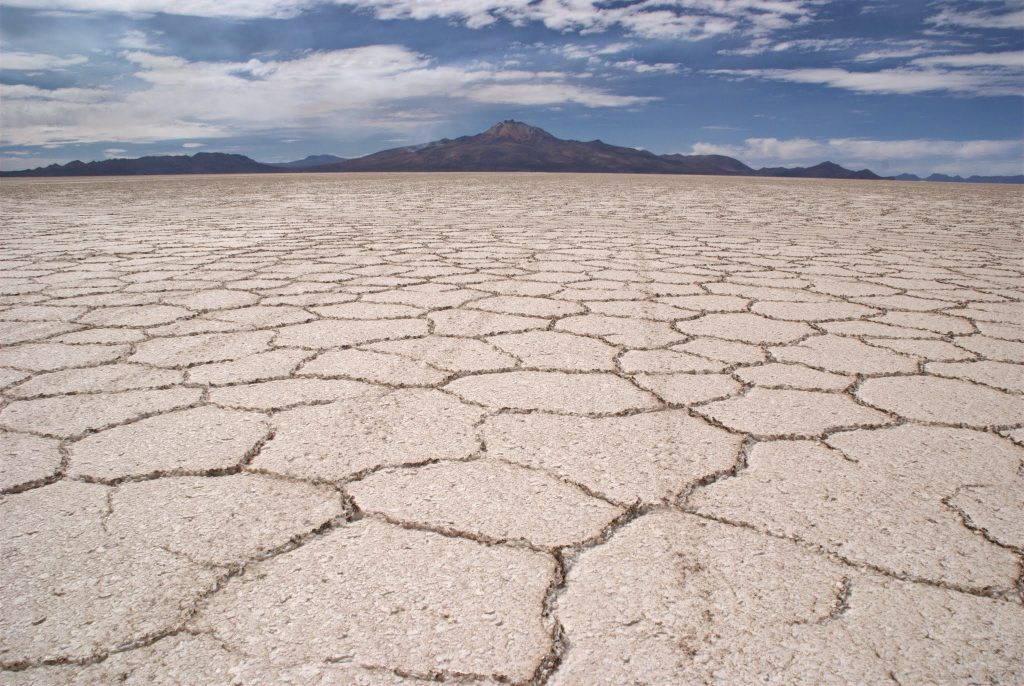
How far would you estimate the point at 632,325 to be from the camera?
180 cm

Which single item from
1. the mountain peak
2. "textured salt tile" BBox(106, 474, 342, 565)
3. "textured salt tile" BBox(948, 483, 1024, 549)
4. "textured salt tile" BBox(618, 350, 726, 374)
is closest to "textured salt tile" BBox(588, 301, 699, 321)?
"textured salt tile" BBox(618, 350, 726, 374)

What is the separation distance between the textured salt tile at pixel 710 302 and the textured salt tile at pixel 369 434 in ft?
3.43

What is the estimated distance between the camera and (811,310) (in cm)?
203

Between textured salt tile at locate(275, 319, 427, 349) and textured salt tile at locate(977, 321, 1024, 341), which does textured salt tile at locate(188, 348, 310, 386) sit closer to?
textured salt tile at locate(275, 319, 427, 349)

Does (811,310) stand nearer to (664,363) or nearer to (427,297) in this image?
(664,363)

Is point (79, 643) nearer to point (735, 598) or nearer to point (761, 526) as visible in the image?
point (735, 598)


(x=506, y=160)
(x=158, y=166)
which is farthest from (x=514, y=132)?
(x=158, y=166)

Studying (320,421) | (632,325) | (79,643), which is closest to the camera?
(79,643)

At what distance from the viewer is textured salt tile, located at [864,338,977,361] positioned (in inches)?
61.6

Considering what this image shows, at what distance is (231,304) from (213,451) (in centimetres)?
112

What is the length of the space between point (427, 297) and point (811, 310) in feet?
3.79

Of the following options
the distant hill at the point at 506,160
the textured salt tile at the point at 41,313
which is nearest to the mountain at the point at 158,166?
the distant hill at the point at 506,160

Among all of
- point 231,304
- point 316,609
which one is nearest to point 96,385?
point 231,304

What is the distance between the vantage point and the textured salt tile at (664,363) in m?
1.44
